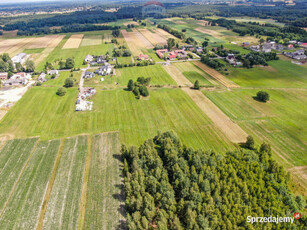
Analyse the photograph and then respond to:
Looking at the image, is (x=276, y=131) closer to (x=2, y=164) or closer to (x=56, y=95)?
(x=2, y=164)

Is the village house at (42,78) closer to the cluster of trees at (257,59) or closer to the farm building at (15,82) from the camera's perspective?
the farm building at (15,82)

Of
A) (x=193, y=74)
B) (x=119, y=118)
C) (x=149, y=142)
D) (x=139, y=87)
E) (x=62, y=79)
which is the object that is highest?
(x=62, y=79)

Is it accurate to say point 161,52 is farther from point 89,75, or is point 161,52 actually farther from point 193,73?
Answer: point 89,75

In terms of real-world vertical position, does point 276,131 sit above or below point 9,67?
below

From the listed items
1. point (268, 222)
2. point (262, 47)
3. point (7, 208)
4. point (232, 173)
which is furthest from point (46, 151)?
point (262, 47)

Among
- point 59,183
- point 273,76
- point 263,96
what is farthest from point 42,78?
point 273,76
